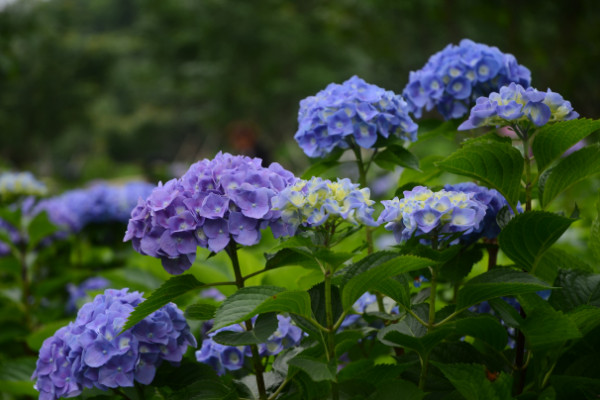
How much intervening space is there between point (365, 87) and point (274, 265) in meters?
0.48

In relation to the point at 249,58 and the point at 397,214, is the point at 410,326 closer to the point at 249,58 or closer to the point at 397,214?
the point at 397,214

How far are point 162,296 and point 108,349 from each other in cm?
15

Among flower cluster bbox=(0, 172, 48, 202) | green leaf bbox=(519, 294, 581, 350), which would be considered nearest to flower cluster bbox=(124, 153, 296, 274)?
green leaf bbox=(519, 294, 581, 350)

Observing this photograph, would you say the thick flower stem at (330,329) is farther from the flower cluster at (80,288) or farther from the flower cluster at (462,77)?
the flower cluster at (80,288)

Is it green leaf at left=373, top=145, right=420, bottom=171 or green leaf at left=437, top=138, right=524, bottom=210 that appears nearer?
green leaf at left=437, top=138, right=524, bottom=210

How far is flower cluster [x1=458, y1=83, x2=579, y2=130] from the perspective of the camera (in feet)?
3.75

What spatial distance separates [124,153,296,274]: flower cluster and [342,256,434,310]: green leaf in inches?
7.3

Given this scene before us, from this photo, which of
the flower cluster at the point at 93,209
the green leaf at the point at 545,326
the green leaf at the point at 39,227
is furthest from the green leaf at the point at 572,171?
the flower cluster at the point at 93,209

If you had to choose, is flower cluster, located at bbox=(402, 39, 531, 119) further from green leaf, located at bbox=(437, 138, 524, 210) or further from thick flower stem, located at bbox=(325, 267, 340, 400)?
thick flower stem, located at bbox=(325, 267, 340, 400)

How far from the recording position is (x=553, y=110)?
3.89ft

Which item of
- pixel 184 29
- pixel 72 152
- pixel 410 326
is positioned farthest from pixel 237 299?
pixel 72 152

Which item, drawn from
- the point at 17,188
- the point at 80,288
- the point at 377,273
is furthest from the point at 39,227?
the point at 377,273

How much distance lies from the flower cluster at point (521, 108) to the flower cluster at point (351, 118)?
28cm

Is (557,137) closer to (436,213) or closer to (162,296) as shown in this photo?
(436,213)
